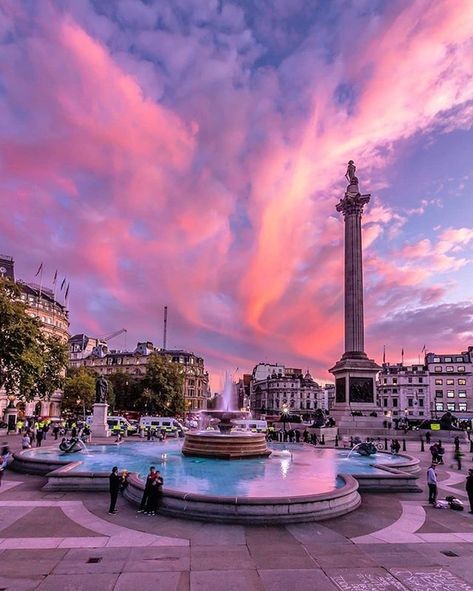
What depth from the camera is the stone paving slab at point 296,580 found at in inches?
337

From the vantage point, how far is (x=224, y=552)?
1049cm

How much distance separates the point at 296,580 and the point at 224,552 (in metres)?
2.19

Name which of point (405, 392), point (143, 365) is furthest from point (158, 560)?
point (405, 392)

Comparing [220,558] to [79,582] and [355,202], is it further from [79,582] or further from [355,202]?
[355,202]

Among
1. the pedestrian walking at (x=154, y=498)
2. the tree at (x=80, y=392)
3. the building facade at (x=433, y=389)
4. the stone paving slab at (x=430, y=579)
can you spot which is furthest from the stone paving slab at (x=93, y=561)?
the building facade at (x=433, y=389)

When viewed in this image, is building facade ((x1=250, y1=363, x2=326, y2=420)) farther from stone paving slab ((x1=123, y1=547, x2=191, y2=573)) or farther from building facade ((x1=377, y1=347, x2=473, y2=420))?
stone paving slab ((x1=123, y1=547, x2=191, y2=573))

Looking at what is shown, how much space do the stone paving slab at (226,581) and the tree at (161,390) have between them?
7962 cm

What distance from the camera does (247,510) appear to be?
42.8ft

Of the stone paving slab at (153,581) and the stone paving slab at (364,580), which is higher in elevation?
the stone paving slab at (153,581)

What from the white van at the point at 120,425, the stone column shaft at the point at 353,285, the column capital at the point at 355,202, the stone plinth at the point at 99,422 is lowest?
the white van at the point at 120,425

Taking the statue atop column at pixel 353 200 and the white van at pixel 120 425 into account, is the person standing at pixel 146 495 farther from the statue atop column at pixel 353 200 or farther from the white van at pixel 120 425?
the statue atop column at pixel 353 200

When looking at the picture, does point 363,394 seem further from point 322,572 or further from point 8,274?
point 8,274

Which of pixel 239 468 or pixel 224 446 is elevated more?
pixel 224 446

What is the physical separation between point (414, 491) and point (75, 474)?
13.8 metres
